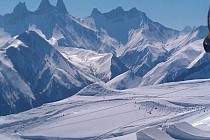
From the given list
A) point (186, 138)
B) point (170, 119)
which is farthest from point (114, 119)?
point (186, 138)

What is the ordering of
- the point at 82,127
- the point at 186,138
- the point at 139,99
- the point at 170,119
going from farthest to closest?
the point at 139,99 → the point at 82,127 → the point at 170,119 → the point at 186,138

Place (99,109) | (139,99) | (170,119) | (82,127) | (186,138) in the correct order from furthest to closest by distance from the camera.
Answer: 1. (139,99)
2. (99,109)
3. (82,127)
4. (170,119)
5. (186,138)

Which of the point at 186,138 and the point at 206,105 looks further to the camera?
the point at 206,105

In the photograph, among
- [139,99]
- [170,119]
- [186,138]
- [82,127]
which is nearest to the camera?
[186,138]

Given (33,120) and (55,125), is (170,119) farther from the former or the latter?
(33,120)

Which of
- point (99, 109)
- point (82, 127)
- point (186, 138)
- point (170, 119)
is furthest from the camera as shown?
point (99, 109)

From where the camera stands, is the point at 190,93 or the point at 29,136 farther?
the point at 190,93

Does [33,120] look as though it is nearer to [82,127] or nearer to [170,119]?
[82,127]

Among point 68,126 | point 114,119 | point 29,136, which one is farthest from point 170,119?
point 29,136
